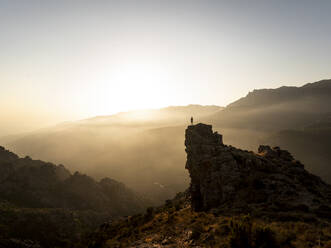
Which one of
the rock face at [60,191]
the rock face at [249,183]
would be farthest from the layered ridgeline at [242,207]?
the rock face at [60,191]

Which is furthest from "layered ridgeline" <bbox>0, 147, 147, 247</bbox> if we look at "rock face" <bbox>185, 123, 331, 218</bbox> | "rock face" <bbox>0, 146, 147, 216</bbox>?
"rock face" <bbox>185, 123, 331, 218</bbox>

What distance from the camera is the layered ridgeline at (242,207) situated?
72.0ft

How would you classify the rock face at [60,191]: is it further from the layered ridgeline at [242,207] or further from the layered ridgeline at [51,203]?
the layered ridgeline at [242,207]

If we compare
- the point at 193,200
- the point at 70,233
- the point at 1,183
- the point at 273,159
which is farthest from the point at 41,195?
the point at 273,159

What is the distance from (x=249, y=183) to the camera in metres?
38.1

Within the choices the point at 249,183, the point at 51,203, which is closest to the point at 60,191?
the point at 51,203

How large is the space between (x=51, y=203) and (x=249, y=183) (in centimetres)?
12808

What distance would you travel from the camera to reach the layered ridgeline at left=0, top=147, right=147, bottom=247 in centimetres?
8850

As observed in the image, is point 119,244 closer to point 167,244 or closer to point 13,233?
point 167,244

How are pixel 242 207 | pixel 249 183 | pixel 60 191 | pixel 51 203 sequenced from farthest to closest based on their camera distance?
pixel 60 191 → pixel 51 203 → pixel 249 183 → pixel 242 207

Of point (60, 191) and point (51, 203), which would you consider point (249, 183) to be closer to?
point (51, 203)

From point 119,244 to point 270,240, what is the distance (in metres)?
21.8

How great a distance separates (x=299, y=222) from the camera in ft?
84.8

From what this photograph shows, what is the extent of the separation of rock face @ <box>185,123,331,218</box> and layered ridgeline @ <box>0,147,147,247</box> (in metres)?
59.7
